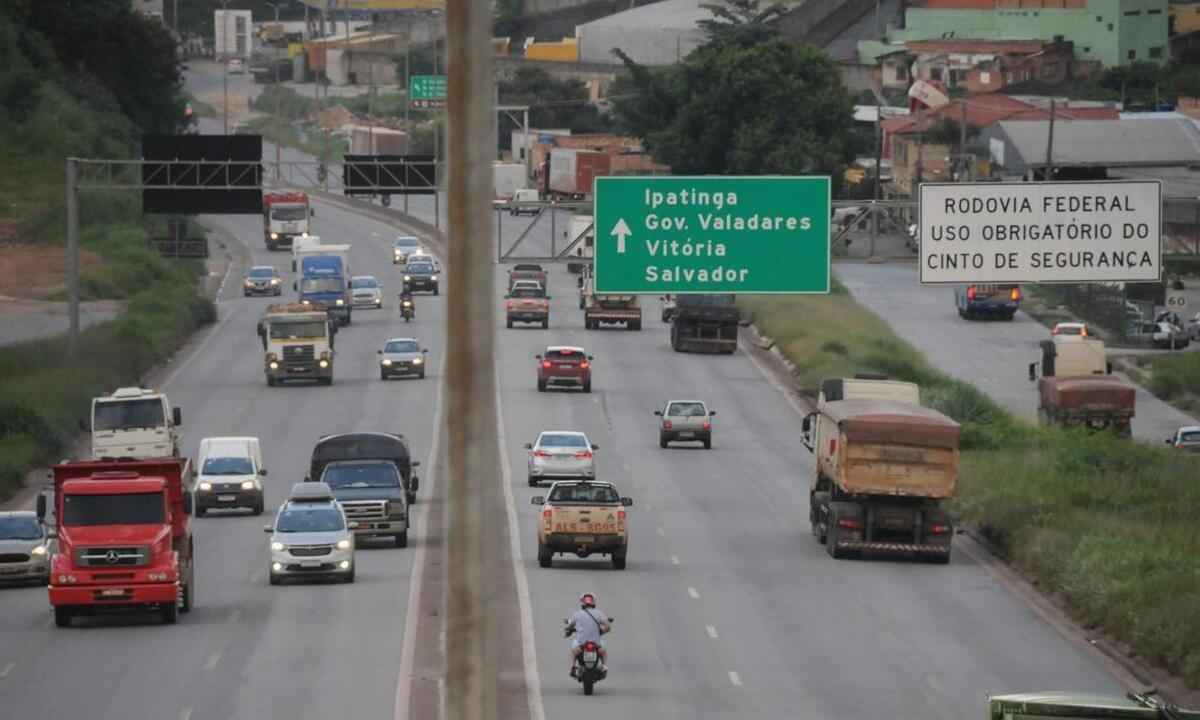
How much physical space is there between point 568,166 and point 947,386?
50.8 m

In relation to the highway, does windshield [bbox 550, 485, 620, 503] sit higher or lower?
higher

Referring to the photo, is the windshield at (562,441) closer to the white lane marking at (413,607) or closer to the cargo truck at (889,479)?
the white lane marking at (413,607)

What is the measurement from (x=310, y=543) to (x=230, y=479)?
1165 centimetres

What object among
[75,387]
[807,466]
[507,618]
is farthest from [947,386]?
[507,618]

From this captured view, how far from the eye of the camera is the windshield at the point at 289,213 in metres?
121

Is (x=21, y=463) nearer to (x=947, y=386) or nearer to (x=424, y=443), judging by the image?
(x=424, y=443)

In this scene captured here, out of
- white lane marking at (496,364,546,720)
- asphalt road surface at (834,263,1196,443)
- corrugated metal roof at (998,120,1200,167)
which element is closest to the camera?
white lane marking at (496,364,546,720)

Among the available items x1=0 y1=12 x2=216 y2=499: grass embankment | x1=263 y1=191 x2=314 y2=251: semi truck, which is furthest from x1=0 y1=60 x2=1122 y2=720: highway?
x1=263 y1=191 x2=314 y2=251: semi truck

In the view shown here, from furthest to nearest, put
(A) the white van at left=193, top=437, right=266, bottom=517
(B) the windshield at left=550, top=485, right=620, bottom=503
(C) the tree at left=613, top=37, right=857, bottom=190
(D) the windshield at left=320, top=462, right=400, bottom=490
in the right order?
(C) the tree at left=613, top=37, right=857, bottom=190 < (A) the white van at left=193, top=437, right=266, bottom=517 < (D) the windshield at left=320, top=462, right=400, bottom=490 < (B) the windshield at left=550, top=485, right=620, bottom=503

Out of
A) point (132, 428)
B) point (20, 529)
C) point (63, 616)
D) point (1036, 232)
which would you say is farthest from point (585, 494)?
point (132, 428)

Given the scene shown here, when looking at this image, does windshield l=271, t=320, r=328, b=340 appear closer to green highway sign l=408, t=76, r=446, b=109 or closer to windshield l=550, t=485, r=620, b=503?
windshield l=550, t=485, r=620, b=503

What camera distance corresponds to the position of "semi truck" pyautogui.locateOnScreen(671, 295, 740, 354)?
84438 millimetres

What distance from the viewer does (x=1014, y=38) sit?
15812cm

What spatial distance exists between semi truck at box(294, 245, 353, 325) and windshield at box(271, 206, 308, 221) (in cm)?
2958
